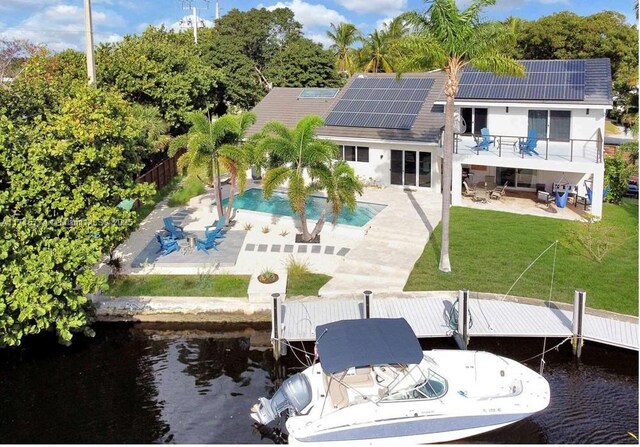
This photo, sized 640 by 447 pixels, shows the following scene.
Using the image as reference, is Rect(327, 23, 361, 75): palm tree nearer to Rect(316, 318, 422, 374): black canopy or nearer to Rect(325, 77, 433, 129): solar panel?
Rect(325, 77, 433, 129): solar panel

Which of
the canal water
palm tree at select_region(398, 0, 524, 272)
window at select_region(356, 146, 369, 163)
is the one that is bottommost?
the canal water

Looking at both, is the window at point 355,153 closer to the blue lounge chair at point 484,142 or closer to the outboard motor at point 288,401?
the blue lounge chair at point 484,142

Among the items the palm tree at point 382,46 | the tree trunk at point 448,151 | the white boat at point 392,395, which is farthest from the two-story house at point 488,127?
the palm tree at point 382,46

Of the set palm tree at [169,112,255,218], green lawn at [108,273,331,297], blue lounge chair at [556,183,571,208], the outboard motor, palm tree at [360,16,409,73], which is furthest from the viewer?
palm tree at [360,16,409,73]

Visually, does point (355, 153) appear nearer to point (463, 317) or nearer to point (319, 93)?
point (319, 93)

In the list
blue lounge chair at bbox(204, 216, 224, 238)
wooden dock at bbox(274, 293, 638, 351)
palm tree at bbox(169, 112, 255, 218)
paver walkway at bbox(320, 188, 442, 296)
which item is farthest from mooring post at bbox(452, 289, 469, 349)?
palm tree at bbox(169, 112, 255, 218)

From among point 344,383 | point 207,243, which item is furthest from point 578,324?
point 207,243
